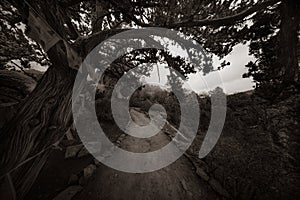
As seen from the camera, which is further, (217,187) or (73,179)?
(217,187)

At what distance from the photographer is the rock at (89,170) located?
13.6ft

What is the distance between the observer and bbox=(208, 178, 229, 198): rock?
3902mm

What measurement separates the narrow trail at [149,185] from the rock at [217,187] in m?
0.11

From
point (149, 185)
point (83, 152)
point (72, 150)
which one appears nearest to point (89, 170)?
point (83, 152)

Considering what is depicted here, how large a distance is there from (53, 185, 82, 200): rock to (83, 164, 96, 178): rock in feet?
1.17

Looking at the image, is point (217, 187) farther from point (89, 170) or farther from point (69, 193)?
point (69, 193)

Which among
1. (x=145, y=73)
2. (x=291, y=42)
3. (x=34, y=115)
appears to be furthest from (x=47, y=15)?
(x=291, y=42)

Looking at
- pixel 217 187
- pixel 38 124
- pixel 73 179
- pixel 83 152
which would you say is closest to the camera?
pixel 38 124

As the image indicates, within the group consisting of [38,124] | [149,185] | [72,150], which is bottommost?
[149,185]

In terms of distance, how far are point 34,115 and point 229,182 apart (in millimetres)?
4596

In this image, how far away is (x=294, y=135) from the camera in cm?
456

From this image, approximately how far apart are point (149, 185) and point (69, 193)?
186 centimetres

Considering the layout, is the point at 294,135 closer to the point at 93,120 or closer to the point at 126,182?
the point at 126,182

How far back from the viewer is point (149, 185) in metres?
4.01
